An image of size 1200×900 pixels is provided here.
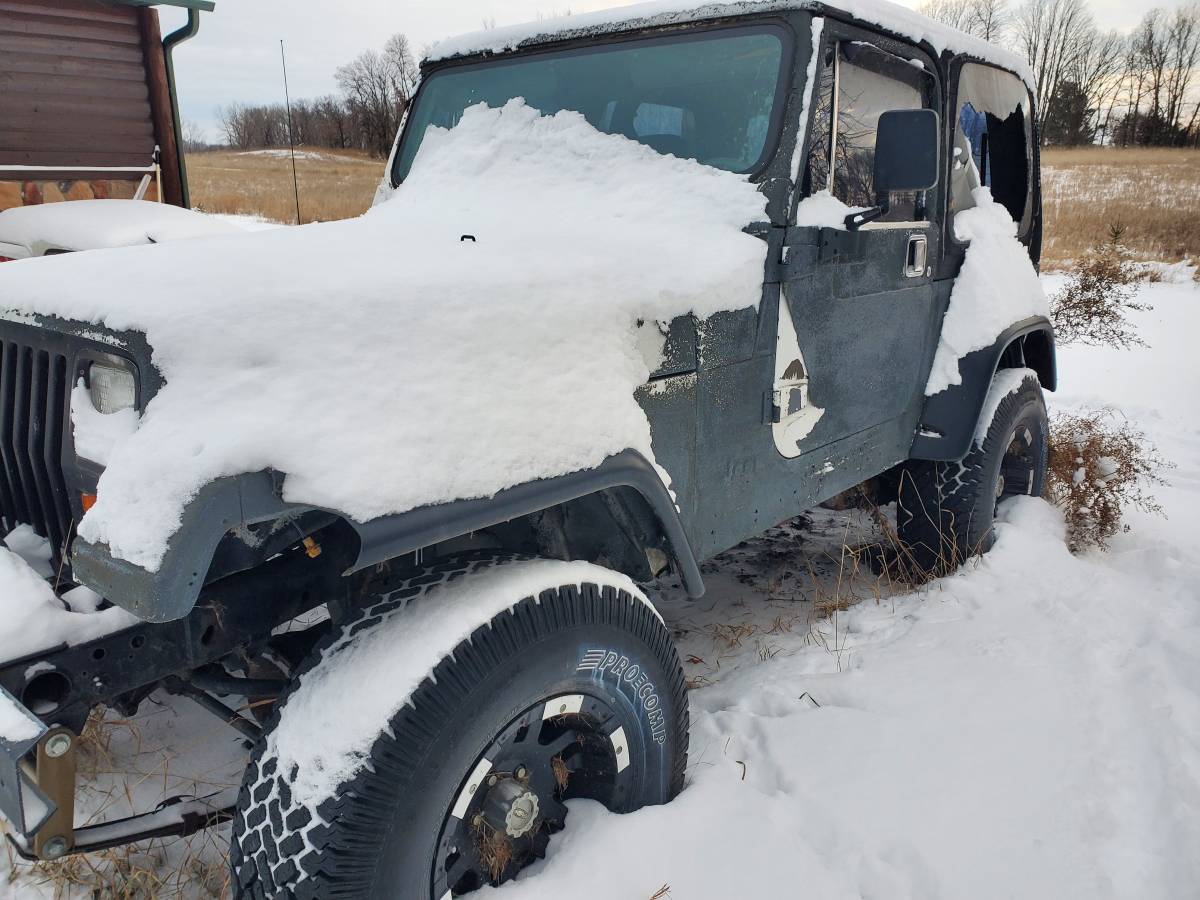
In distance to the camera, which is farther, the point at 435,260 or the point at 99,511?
the point at 435,260

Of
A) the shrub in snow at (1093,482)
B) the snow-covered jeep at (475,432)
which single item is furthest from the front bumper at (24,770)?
the shrub in snow at (1093,482)

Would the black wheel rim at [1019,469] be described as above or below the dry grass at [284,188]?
below

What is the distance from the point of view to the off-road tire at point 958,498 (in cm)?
340

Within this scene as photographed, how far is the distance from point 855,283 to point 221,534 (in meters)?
2.03

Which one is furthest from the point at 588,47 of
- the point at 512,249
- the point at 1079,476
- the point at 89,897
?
the point at 1079,476

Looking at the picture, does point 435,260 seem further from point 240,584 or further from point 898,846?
point 898,846

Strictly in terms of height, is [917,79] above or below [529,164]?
above

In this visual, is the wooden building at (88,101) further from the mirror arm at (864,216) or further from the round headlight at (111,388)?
the mirror arm at (864,216)

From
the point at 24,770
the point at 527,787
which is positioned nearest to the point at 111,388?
the point at 24,770

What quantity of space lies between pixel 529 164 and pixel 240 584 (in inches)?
65.3

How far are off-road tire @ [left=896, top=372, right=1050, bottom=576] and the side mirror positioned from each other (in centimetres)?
134

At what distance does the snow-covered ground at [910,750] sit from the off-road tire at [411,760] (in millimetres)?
370

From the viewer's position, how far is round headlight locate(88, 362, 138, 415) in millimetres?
1396

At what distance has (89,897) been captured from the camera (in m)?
1.86
